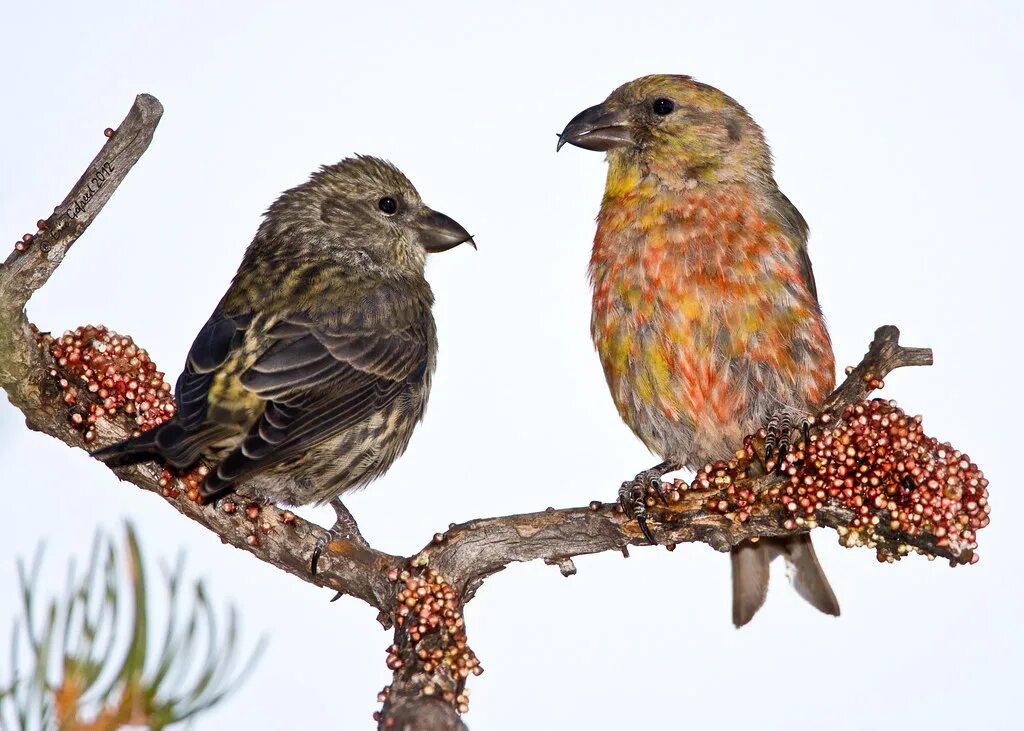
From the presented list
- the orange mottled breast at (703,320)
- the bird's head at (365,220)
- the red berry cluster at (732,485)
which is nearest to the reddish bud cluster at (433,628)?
the red berry cluster at (732,485)

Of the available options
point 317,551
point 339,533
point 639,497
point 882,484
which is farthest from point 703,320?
point 317,551

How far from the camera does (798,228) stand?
181 inches

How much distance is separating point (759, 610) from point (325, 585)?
165cm

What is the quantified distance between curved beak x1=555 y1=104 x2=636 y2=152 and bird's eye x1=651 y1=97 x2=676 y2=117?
0.12 m

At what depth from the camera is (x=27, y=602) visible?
6.29ft

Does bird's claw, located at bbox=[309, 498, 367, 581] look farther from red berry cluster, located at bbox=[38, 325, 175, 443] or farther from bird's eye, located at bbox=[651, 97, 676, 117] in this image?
bird's eye, located at bbox=[651, 97, 676, 117]

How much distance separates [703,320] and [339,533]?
1.42 metres

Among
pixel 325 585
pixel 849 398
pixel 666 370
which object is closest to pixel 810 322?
pixel 666 370

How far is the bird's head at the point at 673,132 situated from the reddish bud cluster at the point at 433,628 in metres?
1.98

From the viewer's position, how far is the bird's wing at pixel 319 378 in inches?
145

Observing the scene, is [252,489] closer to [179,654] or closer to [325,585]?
[325,585]

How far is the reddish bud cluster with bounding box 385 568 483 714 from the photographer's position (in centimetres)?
311

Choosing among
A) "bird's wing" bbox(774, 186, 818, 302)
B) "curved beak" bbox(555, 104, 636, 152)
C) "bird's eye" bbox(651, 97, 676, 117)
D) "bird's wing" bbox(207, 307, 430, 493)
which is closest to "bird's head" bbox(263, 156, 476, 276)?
"bird's wing" bbox(207, 307, 430, 493)

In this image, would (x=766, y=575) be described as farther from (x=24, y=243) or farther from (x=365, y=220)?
(x=24, y=243)
